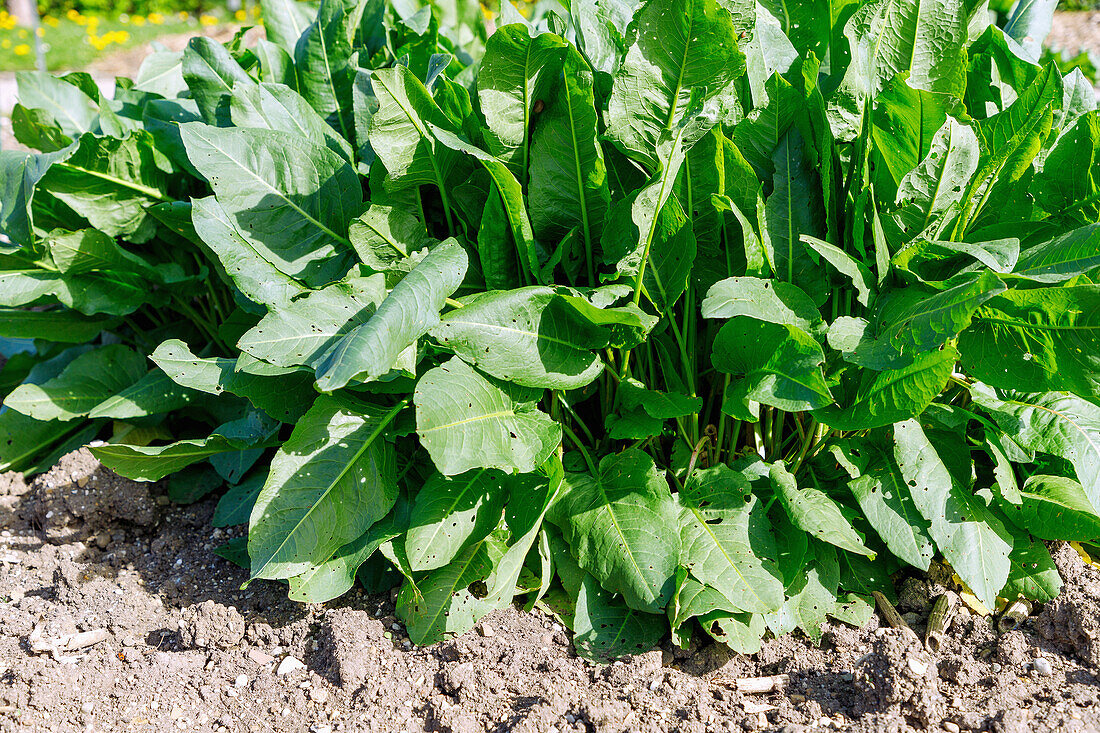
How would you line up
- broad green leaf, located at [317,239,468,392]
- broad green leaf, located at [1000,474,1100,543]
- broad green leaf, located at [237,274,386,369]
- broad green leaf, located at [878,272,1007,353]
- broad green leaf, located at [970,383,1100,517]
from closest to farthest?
broad green leaf, located at [317,239,468,392]
broad green leaf, located at [878,272,1007,353]
broad green leaf, located at [237,274,386,369]
broad green leaf, located at [970,383,1100,517]
broad green leaf, located at [1000,474,1100,543]

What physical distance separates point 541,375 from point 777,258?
27.7 inches

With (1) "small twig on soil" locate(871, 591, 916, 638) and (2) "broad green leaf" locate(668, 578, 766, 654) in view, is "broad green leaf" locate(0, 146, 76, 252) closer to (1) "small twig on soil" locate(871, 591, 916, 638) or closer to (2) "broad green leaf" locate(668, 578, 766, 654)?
(2) "broad green leaf" locate(668, 578, 766, 654)

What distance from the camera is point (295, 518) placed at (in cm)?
204

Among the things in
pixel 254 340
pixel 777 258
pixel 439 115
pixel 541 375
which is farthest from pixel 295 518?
pixel 777 258

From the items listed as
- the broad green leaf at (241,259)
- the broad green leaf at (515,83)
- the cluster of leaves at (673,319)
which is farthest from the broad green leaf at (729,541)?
the broad green leaf at (241,259)

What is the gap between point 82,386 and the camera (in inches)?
113

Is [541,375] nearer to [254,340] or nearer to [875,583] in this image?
[254,340]

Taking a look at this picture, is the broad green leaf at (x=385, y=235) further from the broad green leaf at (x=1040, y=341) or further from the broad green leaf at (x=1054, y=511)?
the broad green leaf at (x=1054, y=511)

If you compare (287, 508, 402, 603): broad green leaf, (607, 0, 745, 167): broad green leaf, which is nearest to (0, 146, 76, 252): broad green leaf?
(287, 508, 402, 603): broad green leaf

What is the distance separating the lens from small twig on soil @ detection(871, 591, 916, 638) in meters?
2.18

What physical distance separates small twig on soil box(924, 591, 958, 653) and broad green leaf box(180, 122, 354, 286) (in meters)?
1.87

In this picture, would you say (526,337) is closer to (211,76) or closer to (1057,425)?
(1057,425)

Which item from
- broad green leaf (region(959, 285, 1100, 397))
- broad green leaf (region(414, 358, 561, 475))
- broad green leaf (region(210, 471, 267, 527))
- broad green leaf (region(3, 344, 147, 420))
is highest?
broad green leaf (region(959, 285, 1100, 397))

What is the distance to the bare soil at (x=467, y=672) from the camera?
1.91 meters
